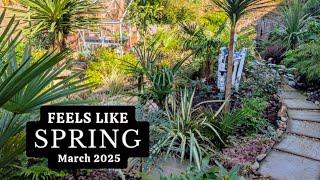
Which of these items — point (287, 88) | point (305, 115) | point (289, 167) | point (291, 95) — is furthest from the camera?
point (287, 88)

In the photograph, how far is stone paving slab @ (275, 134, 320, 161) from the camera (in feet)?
12.6

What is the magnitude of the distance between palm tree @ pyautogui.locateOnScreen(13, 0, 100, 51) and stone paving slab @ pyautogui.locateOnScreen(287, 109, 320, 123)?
282 centimetres

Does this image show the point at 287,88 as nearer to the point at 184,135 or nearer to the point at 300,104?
the point at 300,104

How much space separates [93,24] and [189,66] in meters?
2.50

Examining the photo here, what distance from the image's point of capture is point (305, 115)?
4.89 meters

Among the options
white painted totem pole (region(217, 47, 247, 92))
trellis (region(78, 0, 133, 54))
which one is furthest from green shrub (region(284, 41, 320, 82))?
trellis (region(78, 0, 133, 54))

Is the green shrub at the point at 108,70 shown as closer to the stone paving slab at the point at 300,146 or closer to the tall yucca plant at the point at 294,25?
the stone paving slab at the point at 300,146

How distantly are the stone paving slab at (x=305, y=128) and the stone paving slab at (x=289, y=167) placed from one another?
25.8 inches

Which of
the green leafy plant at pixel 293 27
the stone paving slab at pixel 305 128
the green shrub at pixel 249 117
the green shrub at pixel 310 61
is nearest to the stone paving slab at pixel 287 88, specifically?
the green shrub at pixel 310 61

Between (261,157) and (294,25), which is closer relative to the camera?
(261,157)

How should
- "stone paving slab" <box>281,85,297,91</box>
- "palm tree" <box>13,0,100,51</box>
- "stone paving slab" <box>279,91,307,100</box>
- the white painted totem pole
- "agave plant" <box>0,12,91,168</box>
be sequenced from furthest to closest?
"stone paving slab" <box>281,85,297,91</box> → "stone paving slab" <box>279,91,307,100</box> → the white painted totem pole → "palm tree" <box>13,0,100,51</box> → "agave plant" <box>0,12,91,168</box>

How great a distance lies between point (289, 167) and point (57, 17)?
2812 mm

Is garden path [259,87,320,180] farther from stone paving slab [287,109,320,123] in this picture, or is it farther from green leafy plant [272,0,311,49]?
green leafy plant [272,0,311,49]

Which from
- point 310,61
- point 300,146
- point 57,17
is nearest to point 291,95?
→ point 310,61
